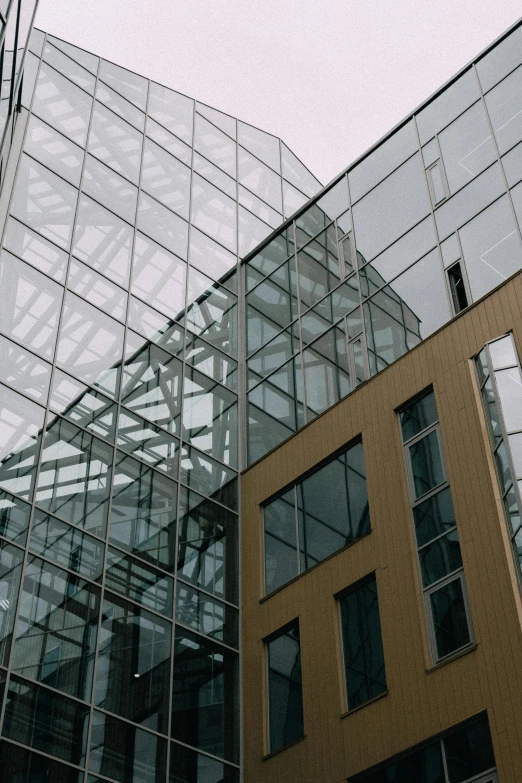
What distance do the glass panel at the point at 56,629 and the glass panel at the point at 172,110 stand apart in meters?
18.2

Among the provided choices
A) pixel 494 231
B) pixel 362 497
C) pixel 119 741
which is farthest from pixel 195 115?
pixel 119 741

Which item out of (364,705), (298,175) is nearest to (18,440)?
(364,705)

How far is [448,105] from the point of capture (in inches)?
1139

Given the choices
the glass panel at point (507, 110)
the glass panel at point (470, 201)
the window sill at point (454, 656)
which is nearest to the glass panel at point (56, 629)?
the window sill at point (454, 656)

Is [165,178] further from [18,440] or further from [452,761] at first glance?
[452,761]

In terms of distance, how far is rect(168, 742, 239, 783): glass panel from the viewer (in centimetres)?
2200

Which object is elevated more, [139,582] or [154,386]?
[154,386]

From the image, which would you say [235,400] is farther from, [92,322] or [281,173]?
[281,173]

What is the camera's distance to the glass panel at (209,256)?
32.4 m

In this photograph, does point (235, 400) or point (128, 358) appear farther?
point (235, 400)

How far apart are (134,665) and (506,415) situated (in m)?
10.4

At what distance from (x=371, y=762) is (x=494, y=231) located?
13.5 meters

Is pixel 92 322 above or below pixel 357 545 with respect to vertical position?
above

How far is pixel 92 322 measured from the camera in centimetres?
2723
